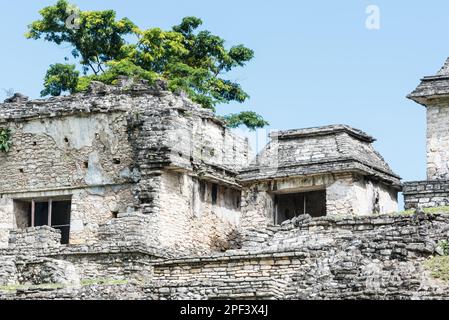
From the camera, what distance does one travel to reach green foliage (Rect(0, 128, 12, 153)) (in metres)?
38.8

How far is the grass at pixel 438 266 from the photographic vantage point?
2537cm

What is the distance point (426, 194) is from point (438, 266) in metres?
6.76

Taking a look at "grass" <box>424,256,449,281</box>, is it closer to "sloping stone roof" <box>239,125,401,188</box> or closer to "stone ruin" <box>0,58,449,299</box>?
"stone ruin" <box>0,58,449,299</box>

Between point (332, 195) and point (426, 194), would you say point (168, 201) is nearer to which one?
point (332, 195)

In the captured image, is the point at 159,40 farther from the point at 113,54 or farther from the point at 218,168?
the point at 218,168

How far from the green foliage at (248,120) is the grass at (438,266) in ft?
69.6

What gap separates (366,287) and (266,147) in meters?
11.0

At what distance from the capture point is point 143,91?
124ft

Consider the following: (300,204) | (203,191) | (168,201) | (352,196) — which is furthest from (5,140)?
(352,196)

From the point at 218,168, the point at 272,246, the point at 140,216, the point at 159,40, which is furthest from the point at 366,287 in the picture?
the point at 159,40

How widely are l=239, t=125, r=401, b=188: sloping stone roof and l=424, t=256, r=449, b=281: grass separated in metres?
8.40

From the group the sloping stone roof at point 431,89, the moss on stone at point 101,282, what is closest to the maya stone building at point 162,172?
the sloping stone roof at point 431,89

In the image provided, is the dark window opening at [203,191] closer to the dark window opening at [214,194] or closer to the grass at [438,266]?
the dark window opening at [214,194]

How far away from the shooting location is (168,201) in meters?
36.5
